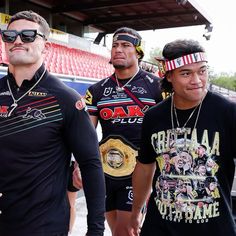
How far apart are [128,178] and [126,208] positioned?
28cm

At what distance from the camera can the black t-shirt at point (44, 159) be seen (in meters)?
2.33

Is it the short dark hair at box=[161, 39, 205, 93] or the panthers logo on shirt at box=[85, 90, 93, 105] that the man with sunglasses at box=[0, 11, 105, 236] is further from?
the panthers logo on shirt at box=[85, 90, 93, 105]

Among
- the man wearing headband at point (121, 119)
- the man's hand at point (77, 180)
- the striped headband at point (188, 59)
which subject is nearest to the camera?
the striped headband at point (188, 59)

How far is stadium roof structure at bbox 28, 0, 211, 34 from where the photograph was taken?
2038cm

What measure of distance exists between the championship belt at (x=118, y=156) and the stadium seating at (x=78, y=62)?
27.5ft

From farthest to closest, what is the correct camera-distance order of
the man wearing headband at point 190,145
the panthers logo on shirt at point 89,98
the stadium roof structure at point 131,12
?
→ the stadium roof structure at point 131,12 < the panthers logo on shirt at point 89,98 < the man wearing headband at point 190,145

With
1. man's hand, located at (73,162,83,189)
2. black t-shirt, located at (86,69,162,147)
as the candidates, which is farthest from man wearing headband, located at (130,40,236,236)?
black t-shirt, located at (86,69,162,147)

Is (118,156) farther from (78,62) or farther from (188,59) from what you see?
(78,62)

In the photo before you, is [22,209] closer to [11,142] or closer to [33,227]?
[33,227]

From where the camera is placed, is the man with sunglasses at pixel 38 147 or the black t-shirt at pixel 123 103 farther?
the black t-shirt at pixel 123 103

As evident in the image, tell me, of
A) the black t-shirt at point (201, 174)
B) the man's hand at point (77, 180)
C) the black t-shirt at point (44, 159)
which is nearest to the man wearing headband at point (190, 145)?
the black t-shirt at point (201, 174)

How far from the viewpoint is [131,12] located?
22.8m

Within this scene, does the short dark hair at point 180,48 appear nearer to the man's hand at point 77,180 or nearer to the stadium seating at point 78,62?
the man's hand at point 77,180

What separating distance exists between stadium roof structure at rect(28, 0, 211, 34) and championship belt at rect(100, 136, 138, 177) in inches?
621
